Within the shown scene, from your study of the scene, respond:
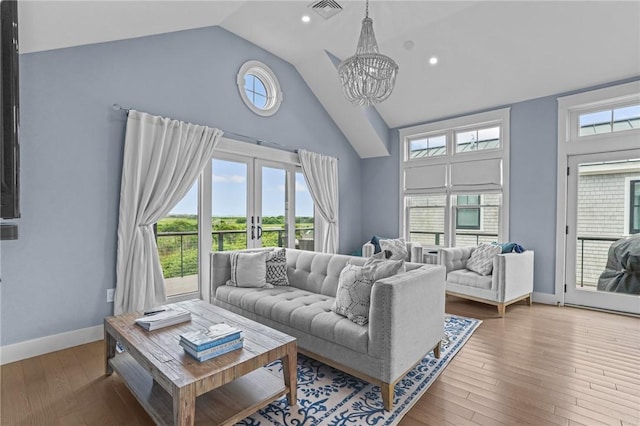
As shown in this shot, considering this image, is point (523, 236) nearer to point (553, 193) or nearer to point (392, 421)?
point (553, 193)

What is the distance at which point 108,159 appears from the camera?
2.99 meters

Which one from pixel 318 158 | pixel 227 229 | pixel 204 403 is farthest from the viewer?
pixel 318 158

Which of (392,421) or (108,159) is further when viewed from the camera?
(108,159)

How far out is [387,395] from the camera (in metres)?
1.88

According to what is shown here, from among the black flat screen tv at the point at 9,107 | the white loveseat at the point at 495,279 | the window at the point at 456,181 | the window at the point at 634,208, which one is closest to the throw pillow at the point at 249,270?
the black flat screen tv at the point at 9,107

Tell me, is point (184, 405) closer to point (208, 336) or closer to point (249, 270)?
point (208, 336)

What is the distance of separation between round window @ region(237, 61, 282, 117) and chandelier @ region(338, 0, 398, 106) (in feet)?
6.80

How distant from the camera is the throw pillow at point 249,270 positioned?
10.2ft

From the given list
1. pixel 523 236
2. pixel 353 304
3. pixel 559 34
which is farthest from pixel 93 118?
pixel 523 236

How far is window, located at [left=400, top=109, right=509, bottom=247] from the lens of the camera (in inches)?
183

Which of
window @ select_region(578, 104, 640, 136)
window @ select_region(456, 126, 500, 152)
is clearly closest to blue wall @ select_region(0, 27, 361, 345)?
window @ select_region(456, 126, 500, 152)

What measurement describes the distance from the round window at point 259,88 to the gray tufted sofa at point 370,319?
8.36 feet

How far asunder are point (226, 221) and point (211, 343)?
8.52 ft

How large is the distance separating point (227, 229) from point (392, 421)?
3.06 metres
